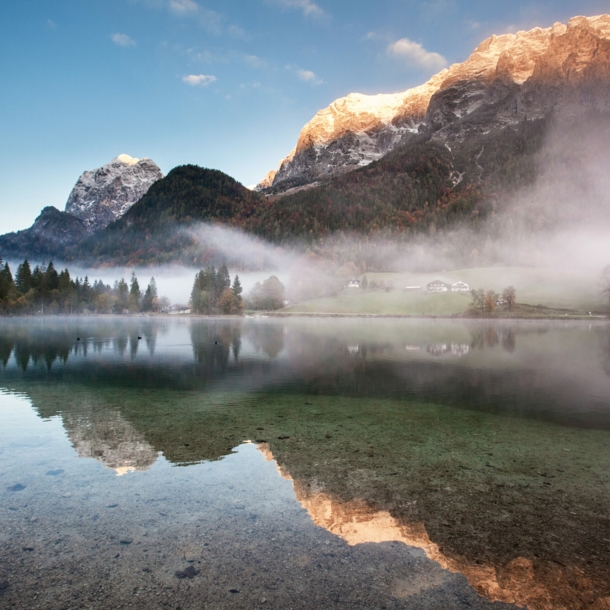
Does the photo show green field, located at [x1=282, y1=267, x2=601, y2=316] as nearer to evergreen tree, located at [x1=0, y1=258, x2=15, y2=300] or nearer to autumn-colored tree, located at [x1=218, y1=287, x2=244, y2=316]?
autumn-colored tree, located at [x1=218, y1=287, x2=244, y2=316]

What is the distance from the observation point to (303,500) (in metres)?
12.3

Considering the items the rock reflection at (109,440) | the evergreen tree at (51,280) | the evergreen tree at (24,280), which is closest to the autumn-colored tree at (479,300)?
the rock reflection at (109,440)

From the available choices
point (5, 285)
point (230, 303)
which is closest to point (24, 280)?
point (5, 285)

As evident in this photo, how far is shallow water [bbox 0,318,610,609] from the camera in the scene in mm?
8273

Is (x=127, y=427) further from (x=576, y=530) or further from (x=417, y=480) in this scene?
(x=576, y=530)

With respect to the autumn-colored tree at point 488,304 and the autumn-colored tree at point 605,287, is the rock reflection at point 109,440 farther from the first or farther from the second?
the autumn-colored tree at point 605,287

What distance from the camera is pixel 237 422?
2147cm

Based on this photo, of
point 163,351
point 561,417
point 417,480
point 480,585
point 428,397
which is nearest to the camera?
point 480,585

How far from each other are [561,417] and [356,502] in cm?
1686

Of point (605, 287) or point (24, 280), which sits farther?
point (24, 280)

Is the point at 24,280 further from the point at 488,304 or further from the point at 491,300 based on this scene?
the point at 491,300

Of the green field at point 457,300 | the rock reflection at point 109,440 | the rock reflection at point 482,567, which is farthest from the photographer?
the green field at point 457,300

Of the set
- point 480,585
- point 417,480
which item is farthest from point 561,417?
point 480,585

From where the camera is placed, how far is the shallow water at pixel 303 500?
8273mm
